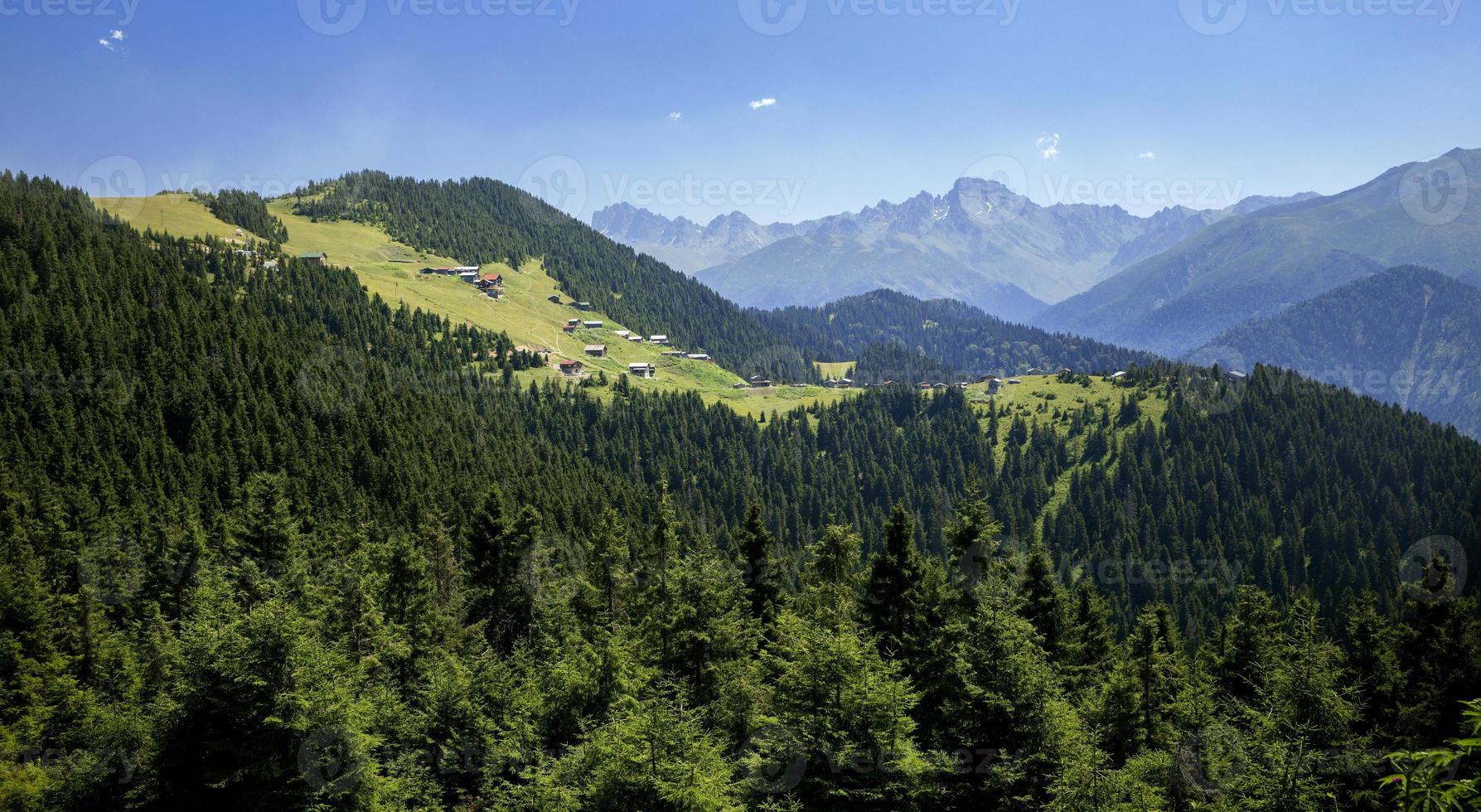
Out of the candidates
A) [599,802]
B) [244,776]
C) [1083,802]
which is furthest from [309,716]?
[1083,802]

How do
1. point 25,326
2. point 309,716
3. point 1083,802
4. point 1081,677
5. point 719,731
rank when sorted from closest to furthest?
point 1083,802, point 309,716, point 719,731, point 1081,677, point 25,326

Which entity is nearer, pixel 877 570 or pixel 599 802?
pixel 599 802

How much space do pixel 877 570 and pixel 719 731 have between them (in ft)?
39.4

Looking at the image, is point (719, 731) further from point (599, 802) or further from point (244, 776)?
point (244, 776)

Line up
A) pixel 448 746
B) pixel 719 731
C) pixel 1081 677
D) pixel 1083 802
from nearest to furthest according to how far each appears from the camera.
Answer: pixel 1083 802
pixel 719 731
pixel 448 746
pixel 1081 677

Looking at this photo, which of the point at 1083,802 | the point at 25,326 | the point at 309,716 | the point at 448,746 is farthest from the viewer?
the point at 25,326

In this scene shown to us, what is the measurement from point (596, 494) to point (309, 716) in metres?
113

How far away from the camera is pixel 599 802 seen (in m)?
29.2

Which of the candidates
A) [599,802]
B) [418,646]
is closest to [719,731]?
[599,802]

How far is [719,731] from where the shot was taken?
38.5m

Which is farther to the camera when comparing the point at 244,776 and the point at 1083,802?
the point at 244,776

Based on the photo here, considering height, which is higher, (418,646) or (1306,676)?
(1306,676)

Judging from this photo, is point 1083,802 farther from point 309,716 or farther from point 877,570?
point 309,716

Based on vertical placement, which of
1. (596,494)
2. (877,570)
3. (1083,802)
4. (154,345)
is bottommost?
(596,494)
